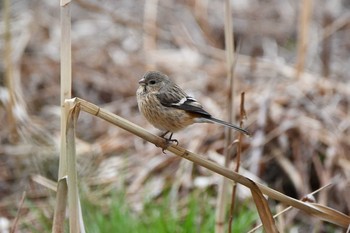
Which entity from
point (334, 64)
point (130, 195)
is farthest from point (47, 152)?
point (334, 64)

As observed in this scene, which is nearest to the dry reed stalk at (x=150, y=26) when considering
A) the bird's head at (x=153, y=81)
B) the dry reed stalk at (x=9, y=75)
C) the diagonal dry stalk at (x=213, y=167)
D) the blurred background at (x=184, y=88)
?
the blurred background at (x=184, y=88)

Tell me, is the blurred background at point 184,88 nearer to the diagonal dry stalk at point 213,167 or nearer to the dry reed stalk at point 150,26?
the dry reed stalk at point 150,26

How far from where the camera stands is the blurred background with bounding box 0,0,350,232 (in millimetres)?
3773

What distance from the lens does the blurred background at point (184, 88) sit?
3.77 meters

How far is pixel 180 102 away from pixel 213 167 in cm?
74

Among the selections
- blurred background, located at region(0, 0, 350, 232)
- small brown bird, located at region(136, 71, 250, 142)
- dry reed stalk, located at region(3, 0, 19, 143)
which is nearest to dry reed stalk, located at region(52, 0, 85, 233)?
small brown bird, located at region(136, 71, 250, 142)

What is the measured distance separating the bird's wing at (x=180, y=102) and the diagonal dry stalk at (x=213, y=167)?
34 centimetres

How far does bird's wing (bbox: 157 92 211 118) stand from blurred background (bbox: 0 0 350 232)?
25cm

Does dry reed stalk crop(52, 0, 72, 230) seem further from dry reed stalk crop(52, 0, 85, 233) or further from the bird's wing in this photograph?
the bird's wing

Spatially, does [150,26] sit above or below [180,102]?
above

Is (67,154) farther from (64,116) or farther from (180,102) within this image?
(180,102)

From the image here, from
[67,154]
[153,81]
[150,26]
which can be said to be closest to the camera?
[67,154]

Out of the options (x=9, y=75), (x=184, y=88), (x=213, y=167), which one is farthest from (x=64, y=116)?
(x=184, y=88)

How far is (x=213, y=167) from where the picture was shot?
2033 mm
